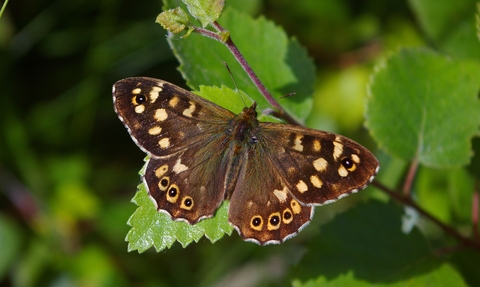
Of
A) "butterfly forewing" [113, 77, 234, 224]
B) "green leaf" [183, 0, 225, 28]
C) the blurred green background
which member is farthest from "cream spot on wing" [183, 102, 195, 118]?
the blurred green background

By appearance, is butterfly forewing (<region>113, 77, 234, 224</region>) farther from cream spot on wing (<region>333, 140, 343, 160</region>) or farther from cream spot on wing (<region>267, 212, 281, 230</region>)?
cream spot on wing (<region>333, 140, 343, 160</region>)

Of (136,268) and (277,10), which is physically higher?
(277,10)

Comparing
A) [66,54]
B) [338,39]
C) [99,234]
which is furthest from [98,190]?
[338,39]

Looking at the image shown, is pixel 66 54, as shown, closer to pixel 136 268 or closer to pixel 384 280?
pixel 136 268

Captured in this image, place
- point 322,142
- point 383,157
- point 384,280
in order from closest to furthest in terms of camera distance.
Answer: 1. point 322,142
2. point 384,280
3. point 383,157

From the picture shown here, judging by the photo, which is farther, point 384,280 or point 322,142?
point 384,280

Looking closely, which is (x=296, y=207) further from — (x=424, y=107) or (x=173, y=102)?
(x=424, y=107)
